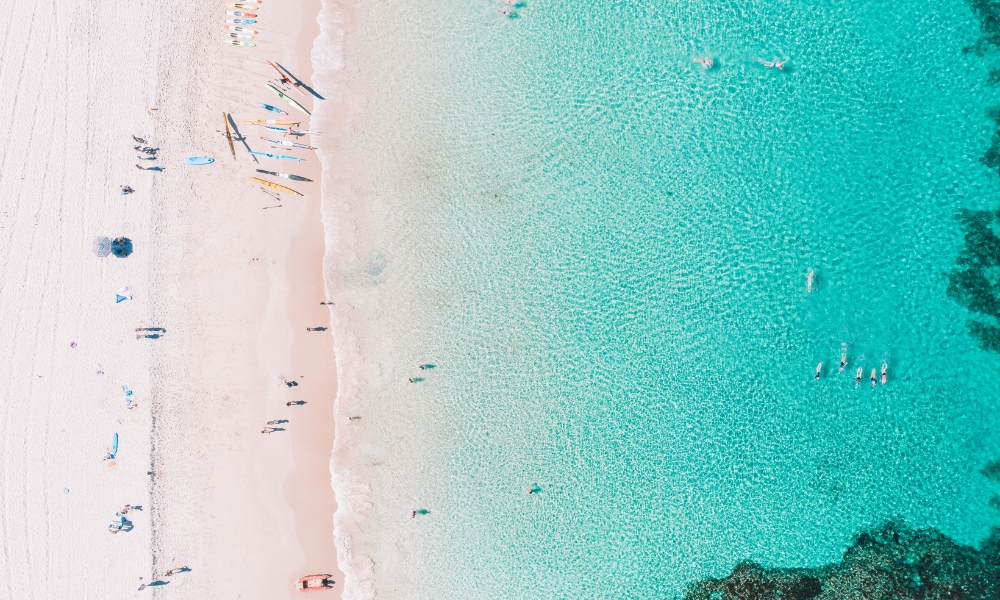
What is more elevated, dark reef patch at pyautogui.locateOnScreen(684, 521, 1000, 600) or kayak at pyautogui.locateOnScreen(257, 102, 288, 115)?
kayak at pyautogui.locateOnScreen(257, 102, 288, 115)

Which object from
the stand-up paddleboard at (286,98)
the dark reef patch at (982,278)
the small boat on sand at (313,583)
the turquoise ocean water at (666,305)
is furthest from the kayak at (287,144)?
the dark reef patch at (982,278)

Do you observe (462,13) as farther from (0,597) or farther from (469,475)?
(0,597)

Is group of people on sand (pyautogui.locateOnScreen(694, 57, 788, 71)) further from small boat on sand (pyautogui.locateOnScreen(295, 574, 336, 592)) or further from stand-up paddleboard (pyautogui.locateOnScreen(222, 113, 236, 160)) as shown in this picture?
small boat on sand (pyautogui.locateOnScreen(295, 574, 336, 592))

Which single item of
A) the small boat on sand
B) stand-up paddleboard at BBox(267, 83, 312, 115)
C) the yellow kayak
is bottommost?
the small boat on sand

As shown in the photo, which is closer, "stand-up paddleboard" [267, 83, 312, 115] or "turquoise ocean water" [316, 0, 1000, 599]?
"turquoise ocean water" [316, 0, 1000, 599]

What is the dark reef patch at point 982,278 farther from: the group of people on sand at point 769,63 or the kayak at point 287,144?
the kayak at point 287,144

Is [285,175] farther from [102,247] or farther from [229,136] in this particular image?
[102,247]

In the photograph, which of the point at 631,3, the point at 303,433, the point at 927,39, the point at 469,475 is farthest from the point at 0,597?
the point at 927,39

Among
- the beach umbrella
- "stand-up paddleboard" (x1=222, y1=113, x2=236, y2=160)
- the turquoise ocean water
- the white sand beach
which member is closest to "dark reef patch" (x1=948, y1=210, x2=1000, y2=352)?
the turquoise ocean water
